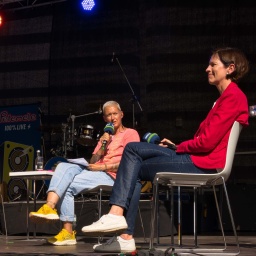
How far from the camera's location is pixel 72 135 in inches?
342

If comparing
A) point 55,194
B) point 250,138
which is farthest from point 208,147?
point 250,138

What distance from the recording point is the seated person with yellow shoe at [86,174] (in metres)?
4.75

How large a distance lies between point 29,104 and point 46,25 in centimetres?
120

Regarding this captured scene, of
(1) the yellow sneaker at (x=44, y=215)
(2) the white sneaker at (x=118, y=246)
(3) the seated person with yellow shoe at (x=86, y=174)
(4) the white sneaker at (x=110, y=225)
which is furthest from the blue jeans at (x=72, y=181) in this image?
(4) the white sneaker at (x=110, y=225)

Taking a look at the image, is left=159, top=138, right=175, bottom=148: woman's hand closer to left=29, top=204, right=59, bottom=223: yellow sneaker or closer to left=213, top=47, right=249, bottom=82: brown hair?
left=213, top=47, right=249, bottom=82: brown hair

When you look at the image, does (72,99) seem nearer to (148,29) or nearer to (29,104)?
(29,104)

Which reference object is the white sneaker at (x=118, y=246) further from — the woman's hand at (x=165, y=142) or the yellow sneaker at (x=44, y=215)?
the woman's hand at (x=165, y=142)

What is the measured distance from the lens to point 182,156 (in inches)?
140

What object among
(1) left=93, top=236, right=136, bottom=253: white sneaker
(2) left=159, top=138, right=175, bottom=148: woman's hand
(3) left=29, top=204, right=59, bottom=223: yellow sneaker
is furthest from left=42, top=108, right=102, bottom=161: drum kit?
(2) left=159, top=138, right=175, bottom=148: woman's hand

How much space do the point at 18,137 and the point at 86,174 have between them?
491cm

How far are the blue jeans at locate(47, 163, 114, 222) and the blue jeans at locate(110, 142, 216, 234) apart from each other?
4.20ft

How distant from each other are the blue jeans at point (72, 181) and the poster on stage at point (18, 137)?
4.14 metres

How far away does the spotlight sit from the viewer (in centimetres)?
948

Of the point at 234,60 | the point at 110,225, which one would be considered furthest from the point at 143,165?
the point at 234,60
